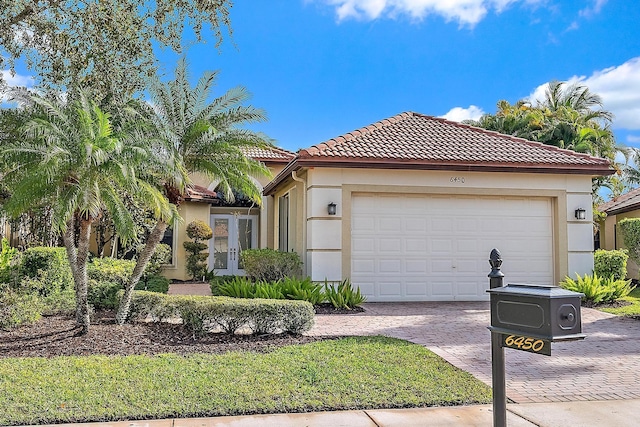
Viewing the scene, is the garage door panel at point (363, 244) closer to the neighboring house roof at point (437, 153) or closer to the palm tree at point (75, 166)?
the neighboring house roof at point (437, 153)

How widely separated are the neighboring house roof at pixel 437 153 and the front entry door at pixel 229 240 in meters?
7.02

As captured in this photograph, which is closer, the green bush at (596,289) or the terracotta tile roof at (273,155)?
the green bush at (596,289)

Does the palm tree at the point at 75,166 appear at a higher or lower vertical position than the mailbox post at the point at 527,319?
higher

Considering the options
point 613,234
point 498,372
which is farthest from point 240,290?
point 613,234

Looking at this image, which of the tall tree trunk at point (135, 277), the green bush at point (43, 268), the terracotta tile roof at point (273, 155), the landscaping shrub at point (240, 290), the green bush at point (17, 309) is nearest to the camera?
the green bush at point (17, 309)

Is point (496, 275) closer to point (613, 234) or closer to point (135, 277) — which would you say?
point (135, 277)

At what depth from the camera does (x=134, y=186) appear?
26.3 ft

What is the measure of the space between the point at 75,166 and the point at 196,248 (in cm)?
1243

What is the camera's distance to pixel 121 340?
26.5 ft

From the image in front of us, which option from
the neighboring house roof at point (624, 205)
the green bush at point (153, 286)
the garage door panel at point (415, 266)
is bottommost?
the green bush at point (153, 286)

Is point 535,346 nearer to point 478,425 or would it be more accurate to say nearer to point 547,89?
point 478,425

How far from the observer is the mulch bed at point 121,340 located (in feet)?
24.4

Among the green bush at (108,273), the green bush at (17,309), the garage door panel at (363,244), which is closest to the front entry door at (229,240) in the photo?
the green bush at (108,273)

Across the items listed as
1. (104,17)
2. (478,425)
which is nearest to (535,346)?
(478,425)
